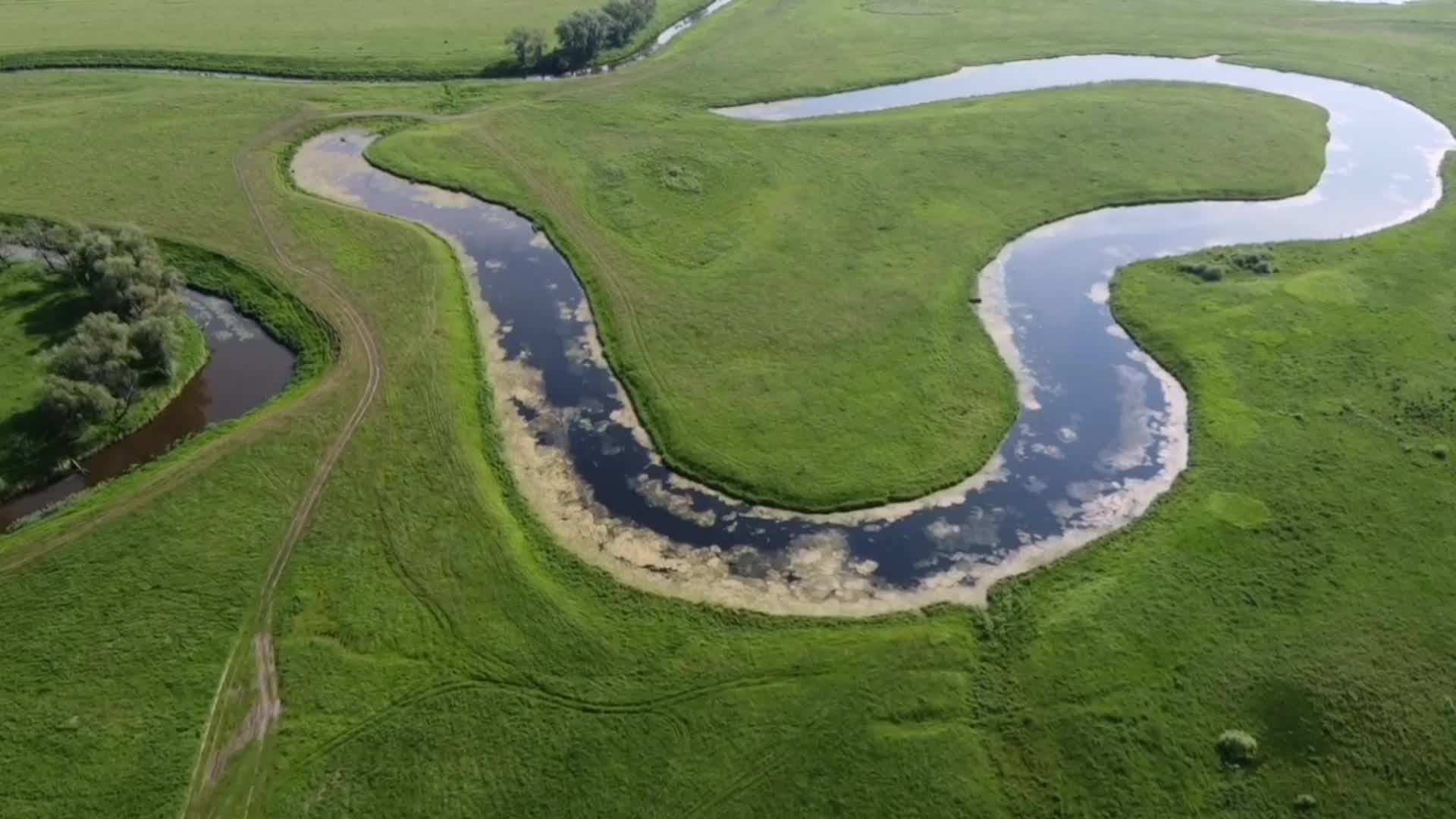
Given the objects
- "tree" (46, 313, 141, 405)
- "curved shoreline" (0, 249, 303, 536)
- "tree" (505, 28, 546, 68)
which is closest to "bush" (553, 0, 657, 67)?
"tree" (505, 28, 546, 68)

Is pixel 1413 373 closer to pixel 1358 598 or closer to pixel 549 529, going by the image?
pixel 1358 598

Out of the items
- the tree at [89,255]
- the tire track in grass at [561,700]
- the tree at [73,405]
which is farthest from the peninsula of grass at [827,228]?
the tree at [73,405]

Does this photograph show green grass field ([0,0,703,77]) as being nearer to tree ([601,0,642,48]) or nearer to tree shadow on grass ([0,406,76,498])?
tree ([601,0,642,48])

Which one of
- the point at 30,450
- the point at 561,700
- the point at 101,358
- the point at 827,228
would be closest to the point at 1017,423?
the point at 827,228

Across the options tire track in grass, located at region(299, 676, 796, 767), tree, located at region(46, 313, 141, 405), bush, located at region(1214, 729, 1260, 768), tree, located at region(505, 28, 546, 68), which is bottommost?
bush, located at region(1214, 729, 1260, 768)

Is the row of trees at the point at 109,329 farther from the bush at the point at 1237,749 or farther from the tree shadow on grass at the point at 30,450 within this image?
the bush at the point at 1237,749

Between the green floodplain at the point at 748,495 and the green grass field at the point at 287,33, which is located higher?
the green grass field at the point at 287,33

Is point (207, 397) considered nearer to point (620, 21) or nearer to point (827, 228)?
point (827, 228)
